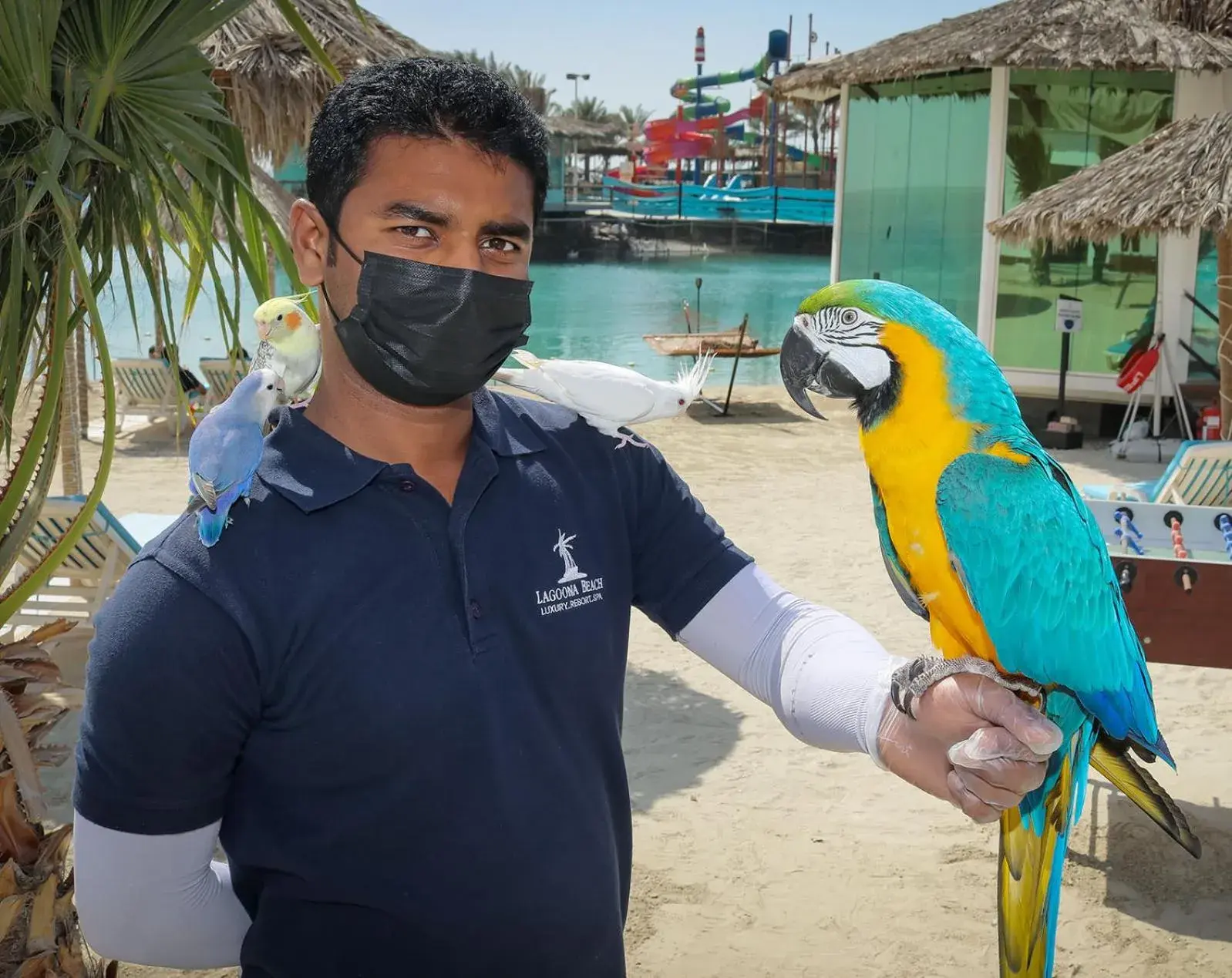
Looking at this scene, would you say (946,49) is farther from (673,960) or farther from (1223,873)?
(673,960)

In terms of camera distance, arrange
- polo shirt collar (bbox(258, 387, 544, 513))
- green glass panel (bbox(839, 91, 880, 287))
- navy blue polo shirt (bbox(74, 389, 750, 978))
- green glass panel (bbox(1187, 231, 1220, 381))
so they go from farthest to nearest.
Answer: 1. green glass panel (bbox(839, 91, 880, 287))
2. green glass panel (bbox(1187, 231, 1220, 381))
3. polo shirt collar (bbox(258, 387, 544, 513))
4. navy blue polo shirt (bbox(74, 389, 750, 978))

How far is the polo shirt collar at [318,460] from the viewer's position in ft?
4.32

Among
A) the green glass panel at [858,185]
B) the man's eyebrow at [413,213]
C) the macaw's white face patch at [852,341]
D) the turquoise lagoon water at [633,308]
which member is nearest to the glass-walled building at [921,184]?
the green glass panel at [858,185]

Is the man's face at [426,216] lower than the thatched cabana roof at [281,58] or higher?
lower

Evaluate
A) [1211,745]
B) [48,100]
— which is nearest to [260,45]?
[48,100]

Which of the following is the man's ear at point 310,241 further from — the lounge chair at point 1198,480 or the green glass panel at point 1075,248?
the green glass panel at point 1075,248

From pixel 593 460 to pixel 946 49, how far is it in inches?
405

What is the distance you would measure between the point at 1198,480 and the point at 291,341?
4.92 metres

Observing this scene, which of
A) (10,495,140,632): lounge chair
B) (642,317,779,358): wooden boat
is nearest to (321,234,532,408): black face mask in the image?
(10,495,140,632): lounge chair

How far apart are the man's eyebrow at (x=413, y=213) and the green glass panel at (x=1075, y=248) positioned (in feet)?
33.7

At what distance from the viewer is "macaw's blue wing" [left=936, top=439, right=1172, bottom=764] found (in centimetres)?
152

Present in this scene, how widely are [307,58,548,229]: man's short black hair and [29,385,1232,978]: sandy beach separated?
7.99ft

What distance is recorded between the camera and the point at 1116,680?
5.06ft

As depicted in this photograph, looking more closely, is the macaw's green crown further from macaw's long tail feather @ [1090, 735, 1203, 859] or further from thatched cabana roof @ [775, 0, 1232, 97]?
thatched cabana roof @ [775, 0, 1232, 97]
